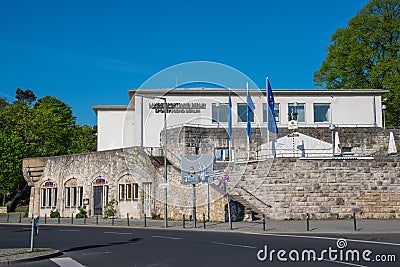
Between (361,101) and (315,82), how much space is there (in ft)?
42.8

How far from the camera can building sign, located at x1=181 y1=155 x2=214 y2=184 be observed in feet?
101

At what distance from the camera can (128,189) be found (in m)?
39.0

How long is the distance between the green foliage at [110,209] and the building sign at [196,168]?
6.95 metres

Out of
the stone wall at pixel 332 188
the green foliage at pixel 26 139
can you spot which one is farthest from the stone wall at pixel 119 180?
the green foliage at pixel 26 139

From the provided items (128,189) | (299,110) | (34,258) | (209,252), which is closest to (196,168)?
(128,189)

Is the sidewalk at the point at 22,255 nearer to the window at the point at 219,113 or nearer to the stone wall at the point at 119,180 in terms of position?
the stone wall at the point at 119,180

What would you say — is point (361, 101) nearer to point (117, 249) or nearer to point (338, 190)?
point (338, 190)

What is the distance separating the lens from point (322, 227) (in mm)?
25953

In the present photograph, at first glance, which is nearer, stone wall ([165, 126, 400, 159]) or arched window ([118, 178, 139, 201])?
stone wall ([165, 126, 400, 159])

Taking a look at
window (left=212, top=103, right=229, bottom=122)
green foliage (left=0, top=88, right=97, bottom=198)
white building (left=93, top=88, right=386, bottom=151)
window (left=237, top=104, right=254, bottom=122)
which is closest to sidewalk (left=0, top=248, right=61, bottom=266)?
white building (left=93, top=88, right=386, bottom=151)

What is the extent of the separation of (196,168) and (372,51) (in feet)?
81.1

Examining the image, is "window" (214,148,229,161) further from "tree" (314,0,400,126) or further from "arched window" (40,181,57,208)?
"tree" (314,0,400,126)

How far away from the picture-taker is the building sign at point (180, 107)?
40.7m

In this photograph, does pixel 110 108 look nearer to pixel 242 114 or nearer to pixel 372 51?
pixel 242 114
